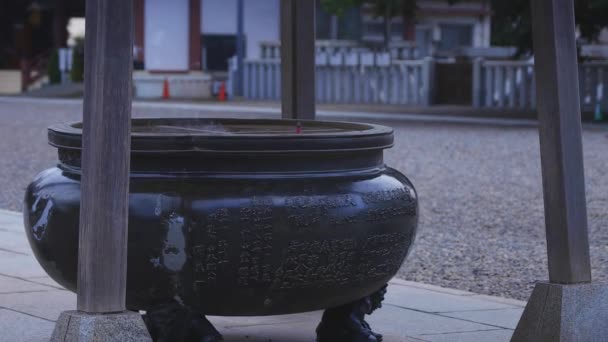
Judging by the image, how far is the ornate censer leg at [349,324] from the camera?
14.9 feet

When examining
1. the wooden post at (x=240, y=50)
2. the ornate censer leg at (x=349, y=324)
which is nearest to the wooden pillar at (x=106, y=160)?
the ornate censer leg at (x=349, y=324)

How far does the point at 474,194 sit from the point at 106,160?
796 centimetres

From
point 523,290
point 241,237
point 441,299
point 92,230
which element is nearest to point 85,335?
point 92,230

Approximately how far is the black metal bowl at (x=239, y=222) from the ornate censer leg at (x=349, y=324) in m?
0.25

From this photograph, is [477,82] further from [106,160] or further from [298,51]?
[106,160]

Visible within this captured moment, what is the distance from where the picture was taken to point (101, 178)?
358 centimetres

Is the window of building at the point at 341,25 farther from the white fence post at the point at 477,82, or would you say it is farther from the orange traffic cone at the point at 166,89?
the white fence post at the point at 477,82

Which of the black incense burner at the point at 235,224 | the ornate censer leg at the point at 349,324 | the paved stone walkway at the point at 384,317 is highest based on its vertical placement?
the black incense burner at the point at 235,224

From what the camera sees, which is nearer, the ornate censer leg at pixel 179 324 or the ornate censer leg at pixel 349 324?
the ornate censer leg at pixel 179 324

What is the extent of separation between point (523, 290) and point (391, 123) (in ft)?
50.1

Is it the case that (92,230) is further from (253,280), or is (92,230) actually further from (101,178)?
(253,280)

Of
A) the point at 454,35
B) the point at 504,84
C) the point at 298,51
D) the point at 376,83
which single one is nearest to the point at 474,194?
the point at 298,51

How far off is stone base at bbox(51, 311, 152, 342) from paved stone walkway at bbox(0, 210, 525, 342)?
48.4 inches

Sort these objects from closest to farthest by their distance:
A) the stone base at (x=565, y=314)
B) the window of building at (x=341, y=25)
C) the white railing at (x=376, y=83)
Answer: the stone base at (x=565, y=314) < the white railing at (x=376, y=83) < the window of building at (x=341, y=25)
